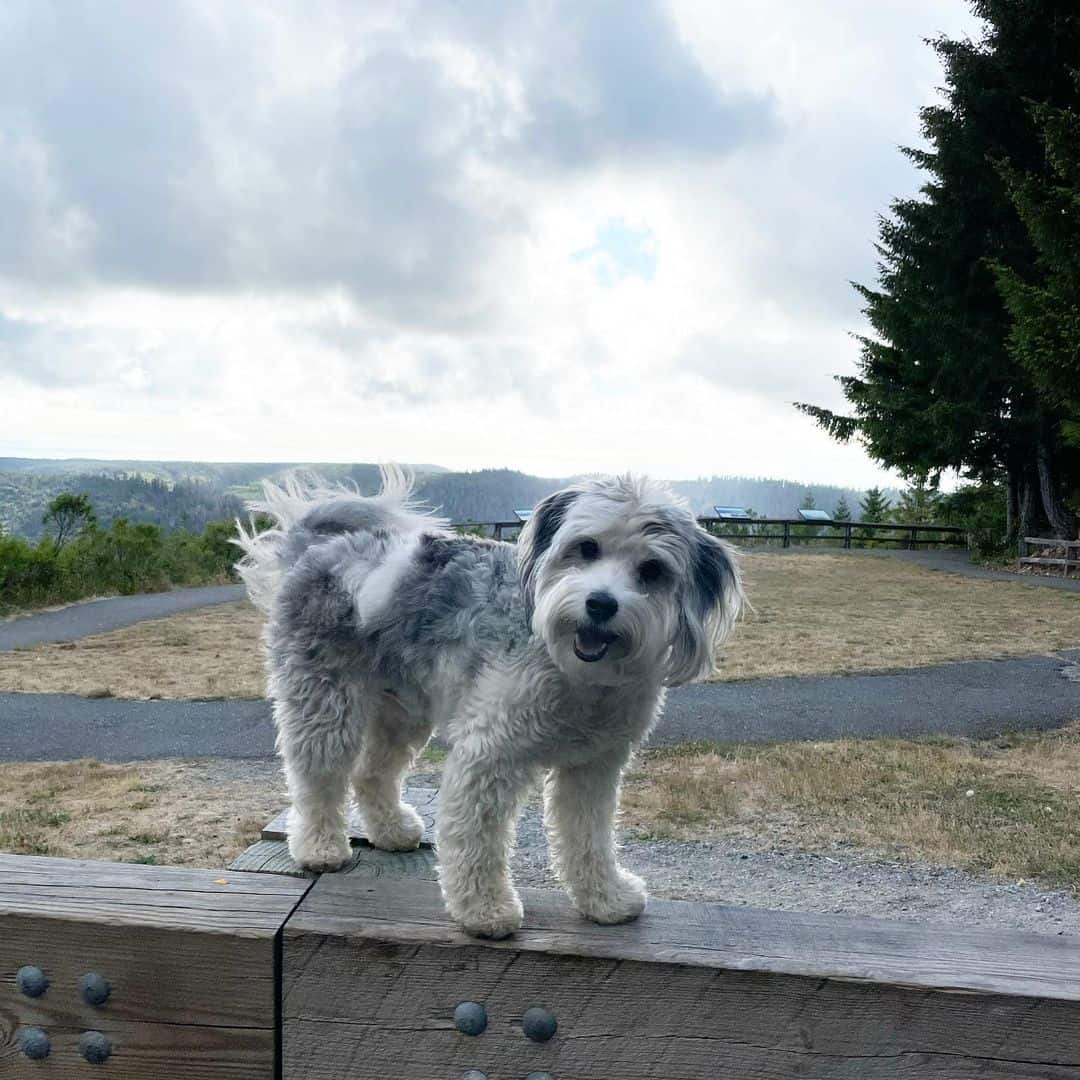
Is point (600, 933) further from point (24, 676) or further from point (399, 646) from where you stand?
point (24, 676)

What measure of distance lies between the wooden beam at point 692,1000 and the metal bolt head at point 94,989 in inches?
16.2

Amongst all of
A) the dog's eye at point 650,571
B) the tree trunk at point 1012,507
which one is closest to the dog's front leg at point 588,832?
the dog's eye at point 650,571

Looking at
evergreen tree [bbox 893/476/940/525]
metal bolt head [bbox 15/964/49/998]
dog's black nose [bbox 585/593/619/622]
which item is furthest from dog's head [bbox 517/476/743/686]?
evergreen tree [bbox 893/476/940/525]

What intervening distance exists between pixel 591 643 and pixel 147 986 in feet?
4.24

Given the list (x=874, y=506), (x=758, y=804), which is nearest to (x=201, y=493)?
(x=758, y=804)

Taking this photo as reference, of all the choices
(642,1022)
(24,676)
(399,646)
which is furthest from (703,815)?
(24,676)

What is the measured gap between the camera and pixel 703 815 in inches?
260

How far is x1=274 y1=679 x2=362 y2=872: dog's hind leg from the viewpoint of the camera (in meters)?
3.15

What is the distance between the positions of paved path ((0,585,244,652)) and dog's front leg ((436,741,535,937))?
42.9 ft

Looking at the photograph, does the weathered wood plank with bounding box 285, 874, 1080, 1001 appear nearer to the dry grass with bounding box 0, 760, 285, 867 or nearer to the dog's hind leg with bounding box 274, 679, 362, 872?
the dog's hind leg with bounding box 274, 679, 362, 872

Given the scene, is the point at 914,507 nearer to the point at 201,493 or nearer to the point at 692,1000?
the point at 201,493

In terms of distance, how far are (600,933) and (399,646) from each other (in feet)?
3.53

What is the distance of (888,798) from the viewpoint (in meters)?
7.00

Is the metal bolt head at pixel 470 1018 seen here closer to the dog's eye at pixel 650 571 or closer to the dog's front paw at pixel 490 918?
the dog's front paw at pixel 490 918
